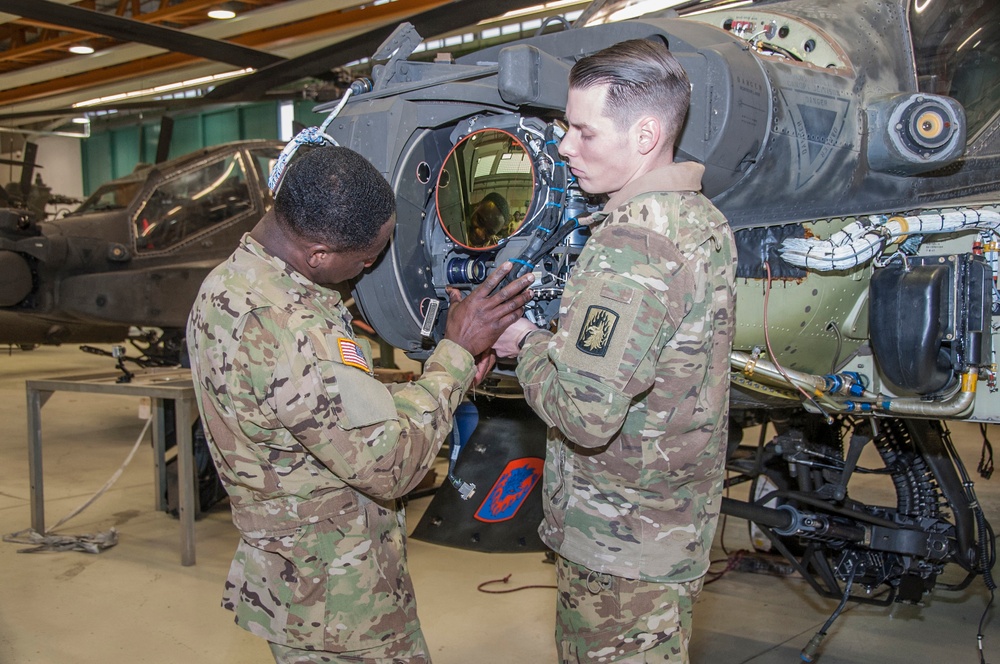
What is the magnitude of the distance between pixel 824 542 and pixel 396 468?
2367mm

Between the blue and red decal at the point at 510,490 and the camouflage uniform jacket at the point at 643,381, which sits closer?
the camouflage uniform jacket at the point at 643,381

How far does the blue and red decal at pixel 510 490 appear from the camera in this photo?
3.58m

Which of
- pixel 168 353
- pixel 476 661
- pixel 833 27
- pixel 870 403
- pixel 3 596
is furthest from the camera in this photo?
pixel 168 353

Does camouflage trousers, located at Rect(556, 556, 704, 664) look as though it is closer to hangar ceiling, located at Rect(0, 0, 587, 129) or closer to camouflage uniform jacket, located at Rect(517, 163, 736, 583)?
camouflage uniform jacket, located at Rect(517, 163, 736, 583)

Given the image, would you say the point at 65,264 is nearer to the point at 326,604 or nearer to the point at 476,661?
the point at 476,661

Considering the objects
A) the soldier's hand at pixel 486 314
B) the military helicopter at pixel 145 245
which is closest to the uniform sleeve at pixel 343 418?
the soldier's hand at pixel 486 314

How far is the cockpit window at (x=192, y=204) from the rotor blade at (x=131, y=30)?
0.94m

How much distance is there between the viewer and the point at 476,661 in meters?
3.50

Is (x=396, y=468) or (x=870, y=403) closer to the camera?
(x=396, y=468)

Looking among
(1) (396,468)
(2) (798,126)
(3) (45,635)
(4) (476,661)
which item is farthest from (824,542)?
(3) (45,635)

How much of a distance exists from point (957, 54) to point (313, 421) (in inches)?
99.1

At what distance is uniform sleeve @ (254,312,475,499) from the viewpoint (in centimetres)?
180

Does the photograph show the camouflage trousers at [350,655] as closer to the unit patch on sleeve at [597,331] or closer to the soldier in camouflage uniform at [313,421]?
the soldier in camouflage uniform at [313,421]

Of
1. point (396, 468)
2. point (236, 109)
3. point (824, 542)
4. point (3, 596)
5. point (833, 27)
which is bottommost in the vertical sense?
point (3, 596)
